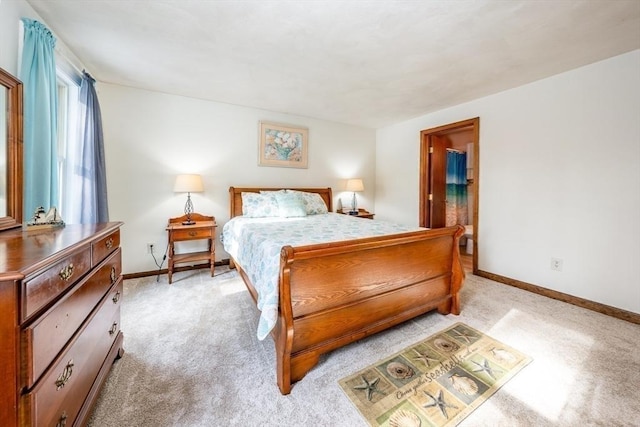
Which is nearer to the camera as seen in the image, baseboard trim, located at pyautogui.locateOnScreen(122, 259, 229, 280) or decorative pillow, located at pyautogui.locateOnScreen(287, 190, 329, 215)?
baseboard trim, located at pyautogui.locateOnScreen(122, 259, 229, 280)

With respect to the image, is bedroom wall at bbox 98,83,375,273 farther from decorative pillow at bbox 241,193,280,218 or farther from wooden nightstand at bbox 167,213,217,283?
decorative pillow at bbox 241,193,280,218

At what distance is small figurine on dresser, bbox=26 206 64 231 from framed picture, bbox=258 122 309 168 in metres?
2.54

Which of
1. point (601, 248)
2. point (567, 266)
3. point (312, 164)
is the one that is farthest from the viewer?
point (312, 164)

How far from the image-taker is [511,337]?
1918 millimetres

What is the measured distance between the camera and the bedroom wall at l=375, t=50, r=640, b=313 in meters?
2.23

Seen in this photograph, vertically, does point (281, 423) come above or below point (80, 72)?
below

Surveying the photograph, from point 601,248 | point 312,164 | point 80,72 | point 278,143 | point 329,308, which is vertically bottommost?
point 329,308

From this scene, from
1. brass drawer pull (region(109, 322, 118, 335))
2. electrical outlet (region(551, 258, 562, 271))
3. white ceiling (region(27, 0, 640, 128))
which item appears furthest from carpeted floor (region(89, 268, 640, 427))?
white ceiling (region(27, 0, 640, 128))

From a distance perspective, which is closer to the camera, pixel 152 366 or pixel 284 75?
pixel 152 366

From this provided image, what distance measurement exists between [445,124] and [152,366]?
428cm

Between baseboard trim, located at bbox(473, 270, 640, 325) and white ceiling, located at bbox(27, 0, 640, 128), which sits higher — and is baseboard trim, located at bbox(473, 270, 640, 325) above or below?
below

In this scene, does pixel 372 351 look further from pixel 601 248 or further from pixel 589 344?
pixel 601 248

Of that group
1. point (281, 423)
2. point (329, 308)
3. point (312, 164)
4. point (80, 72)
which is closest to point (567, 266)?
point (329, 308)

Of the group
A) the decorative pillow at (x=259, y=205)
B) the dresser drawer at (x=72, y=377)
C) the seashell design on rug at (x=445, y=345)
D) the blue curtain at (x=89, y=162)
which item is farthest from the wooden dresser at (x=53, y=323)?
the seashell design on rug at (x=445, y=345)
